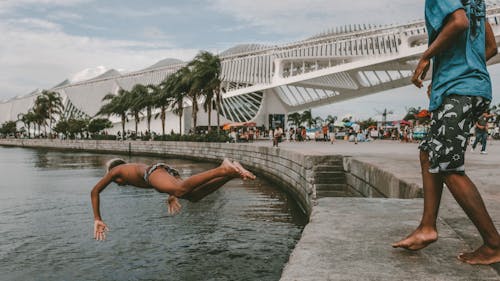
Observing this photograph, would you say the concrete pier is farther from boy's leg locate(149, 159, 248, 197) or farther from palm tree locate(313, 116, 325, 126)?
palm tree locate(313, 116, 325, 126)

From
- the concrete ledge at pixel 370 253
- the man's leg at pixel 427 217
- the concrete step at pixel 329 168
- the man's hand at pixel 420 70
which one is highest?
the man's hand at pixel 420 70

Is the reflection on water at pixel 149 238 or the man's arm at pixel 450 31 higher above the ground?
the man's arm at pixel 450 31

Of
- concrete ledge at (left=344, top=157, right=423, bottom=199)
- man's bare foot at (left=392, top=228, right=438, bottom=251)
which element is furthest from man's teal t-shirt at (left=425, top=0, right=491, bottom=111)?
concrete ledge at (left=344, top=157, right=423, bottom=199)

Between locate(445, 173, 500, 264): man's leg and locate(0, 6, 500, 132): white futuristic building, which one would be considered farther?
locate(0, 6, 500, 132): white futuristic building

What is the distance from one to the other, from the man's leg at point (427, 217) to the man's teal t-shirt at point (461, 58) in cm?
40

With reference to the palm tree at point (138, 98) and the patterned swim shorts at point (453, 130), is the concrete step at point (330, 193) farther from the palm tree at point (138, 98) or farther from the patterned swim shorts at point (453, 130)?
the palm tree at point (138, 98)

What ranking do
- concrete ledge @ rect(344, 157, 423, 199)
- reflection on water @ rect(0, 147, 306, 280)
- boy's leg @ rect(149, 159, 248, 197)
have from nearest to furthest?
boy's leg @ rect(149, 159, 248, 197) < concrete ledge @ rect(344, 157, 423, 199) < reflection on water @ rect(0, 147, 306, 280)

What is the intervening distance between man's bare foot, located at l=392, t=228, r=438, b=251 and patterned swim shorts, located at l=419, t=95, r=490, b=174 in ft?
1.26

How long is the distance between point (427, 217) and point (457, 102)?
2.31 feet

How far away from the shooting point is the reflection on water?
6.73m

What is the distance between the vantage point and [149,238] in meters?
8.80

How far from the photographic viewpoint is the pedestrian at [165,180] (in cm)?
363

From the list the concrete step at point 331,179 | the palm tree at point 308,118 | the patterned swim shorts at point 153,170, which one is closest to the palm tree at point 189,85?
the concrete step at point 331,179

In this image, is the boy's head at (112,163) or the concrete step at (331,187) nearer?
the boy's head at (112,163)
